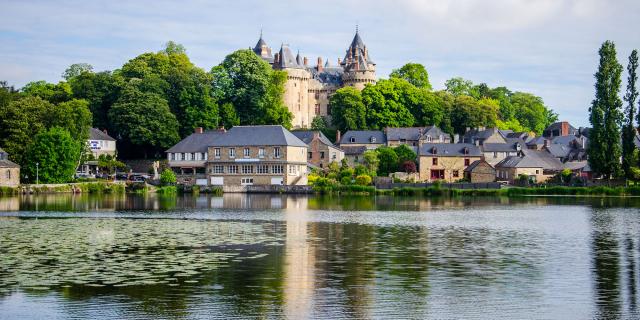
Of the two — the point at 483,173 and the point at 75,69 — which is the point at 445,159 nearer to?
the point at 483,173

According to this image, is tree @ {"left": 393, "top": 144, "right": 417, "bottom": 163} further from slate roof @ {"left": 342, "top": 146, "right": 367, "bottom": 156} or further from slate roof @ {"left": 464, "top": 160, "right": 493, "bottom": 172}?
slate roof @ {"left": 342, "top": 146, "right": 367, "bottom": 156}

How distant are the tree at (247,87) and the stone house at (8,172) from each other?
32247mm

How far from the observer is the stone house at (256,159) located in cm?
8381

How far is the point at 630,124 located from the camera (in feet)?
240

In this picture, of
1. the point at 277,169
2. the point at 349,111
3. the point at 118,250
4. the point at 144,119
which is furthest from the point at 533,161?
the point at 118,250

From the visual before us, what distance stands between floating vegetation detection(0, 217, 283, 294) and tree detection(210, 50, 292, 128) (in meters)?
62.1

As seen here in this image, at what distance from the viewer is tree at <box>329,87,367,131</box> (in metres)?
111

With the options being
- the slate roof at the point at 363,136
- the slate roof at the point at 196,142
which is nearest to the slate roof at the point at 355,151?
the slate roof at the point at 363,136

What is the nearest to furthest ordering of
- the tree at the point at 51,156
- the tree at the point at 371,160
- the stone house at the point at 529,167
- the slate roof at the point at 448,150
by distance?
the tree at the point at 51,156, the stone house at the point at 529,167, the tree at the point at 371,160, the slate roof at the point at 448,150

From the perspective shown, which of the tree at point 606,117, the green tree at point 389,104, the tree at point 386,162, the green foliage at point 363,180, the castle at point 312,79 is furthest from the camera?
the castle at point 312,79

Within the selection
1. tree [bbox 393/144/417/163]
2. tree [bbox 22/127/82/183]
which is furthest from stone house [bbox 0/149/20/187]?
tree [bbox 393/144/417/163]

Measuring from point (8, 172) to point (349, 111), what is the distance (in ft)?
162

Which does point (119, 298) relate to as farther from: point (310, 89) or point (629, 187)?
point (310, 89)

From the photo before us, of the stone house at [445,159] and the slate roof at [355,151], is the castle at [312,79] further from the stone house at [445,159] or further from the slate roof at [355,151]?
the stone house at [445,159]
